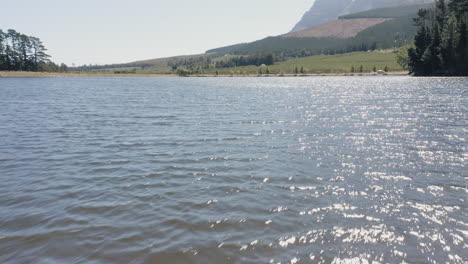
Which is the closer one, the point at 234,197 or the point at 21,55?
the point at 234,197

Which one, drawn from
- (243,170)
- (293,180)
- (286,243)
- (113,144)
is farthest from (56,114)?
(286,243)

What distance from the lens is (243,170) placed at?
14.6 m

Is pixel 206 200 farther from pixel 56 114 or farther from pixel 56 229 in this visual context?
pixel 56 114

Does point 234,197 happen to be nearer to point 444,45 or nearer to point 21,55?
point 444,45

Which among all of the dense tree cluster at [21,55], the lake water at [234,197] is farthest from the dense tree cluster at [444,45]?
the dense tree cluster at [21,55]

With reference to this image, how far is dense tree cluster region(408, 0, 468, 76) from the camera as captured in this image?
107250 millimetres

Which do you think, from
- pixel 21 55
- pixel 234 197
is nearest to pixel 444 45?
pixel 234 197

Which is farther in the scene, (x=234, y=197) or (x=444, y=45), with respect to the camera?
(x=444, y=45)

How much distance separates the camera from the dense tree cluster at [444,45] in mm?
107250

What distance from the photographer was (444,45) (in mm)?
109562

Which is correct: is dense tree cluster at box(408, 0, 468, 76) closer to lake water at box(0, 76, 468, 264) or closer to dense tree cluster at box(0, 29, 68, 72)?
lake water at box(0, 76, 468, 264)

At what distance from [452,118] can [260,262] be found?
31041mm

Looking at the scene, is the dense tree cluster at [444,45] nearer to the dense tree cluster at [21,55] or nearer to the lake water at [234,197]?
the lake water at [234,197]

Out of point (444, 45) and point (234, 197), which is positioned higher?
point (444, 45)
